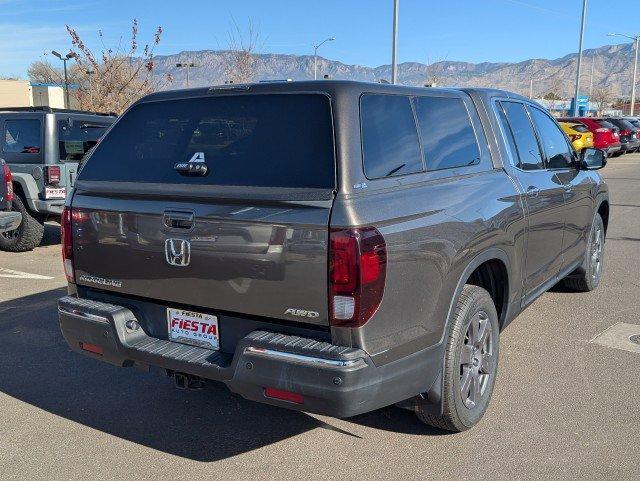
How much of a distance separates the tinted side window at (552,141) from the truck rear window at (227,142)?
264 centimetres

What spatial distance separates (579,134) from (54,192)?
780 inches

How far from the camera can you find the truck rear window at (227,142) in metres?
3.08

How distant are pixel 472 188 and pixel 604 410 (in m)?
1.61

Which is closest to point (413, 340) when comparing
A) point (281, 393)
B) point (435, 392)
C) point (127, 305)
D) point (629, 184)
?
point (435, 392)

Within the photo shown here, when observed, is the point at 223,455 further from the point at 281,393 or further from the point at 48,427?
the point at 48,427

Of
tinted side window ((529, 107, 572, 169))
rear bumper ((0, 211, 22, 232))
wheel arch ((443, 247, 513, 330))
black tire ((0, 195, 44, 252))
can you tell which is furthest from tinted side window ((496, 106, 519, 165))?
black tire ((0, 195, 44, 252))

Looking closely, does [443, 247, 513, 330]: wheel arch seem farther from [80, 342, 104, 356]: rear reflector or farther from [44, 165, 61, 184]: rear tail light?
[44, 165, 61, 184]: rear tail light

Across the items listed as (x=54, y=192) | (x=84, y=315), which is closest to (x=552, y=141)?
(x=84, y=315)

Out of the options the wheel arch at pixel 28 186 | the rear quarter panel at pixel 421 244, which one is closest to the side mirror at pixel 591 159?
the rear quarter panel at pixel 421 244

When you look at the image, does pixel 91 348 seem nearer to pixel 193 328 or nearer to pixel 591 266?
pixel 193 328

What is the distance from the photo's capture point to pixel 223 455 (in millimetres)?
3541

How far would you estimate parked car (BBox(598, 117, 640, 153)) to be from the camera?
29.7 meters

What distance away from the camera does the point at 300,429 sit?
151 inches

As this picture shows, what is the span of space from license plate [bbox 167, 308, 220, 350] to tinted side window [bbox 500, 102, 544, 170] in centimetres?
249
